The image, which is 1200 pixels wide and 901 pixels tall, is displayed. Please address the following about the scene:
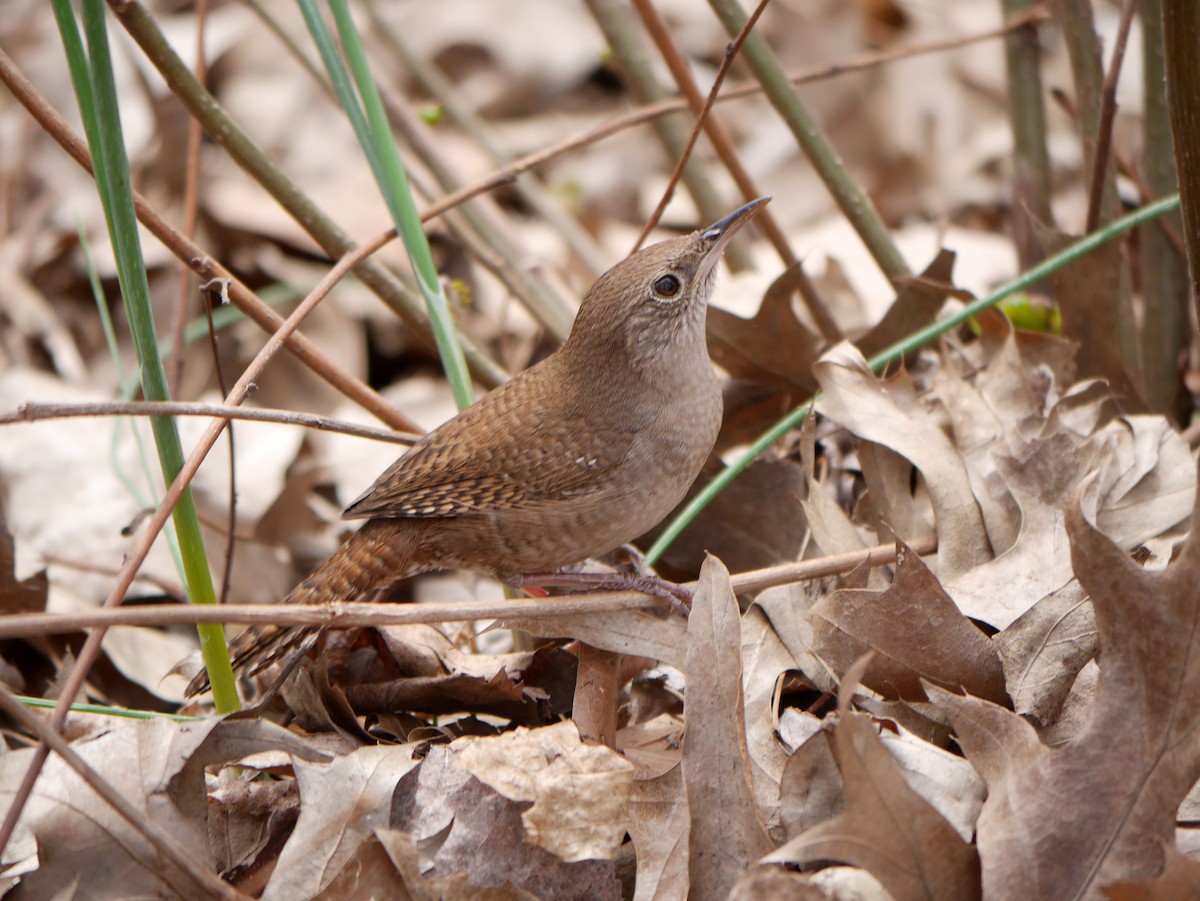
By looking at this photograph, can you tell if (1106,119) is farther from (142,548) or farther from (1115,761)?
(142,548)

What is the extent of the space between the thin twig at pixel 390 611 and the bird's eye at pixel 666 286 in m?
0.82

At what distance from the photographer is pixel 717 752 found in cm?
228

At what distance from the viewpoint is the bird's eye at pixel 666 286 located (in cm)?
316

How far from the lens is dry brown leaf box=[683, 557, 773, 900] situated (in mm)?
2248

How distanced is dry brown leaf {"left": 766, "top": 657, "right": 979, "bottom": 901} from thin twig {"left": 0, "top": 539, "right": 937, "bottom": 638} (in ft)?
1.95

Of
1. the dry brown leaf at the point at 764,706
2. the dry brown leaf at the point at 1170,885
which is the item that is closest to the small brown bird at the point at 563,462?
the dry brown leaf at the point at 764,706

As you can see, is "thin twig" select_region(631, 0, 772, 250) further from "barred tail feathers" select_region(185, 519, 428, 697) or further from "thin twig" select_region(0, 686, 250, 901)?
"thin twig" select_region(0, 686, 250, 901)

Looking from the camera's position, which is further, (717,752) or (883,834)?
(717,752)

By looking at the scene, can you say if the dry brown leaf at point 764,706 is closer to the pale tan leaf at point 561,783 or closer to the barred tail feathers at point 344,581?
the pale tan leaf at point 561,783

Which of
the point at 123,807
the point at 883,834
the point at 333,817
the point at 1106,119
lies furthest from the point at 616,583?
the point at 1106,119

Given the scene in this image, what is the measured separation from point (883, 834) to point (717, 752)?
1.18 feet

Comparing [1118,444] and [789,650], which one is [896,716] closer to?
[789,650]

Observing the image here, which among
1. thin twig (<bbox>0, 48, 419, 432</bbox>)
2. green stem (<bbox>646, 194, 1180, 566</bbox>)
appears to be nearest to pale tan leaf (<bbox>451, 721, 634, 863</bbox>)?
green stem (<bbox>646, 194, 1180, 566</bbox>)

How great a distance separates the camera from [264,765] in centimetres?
267
